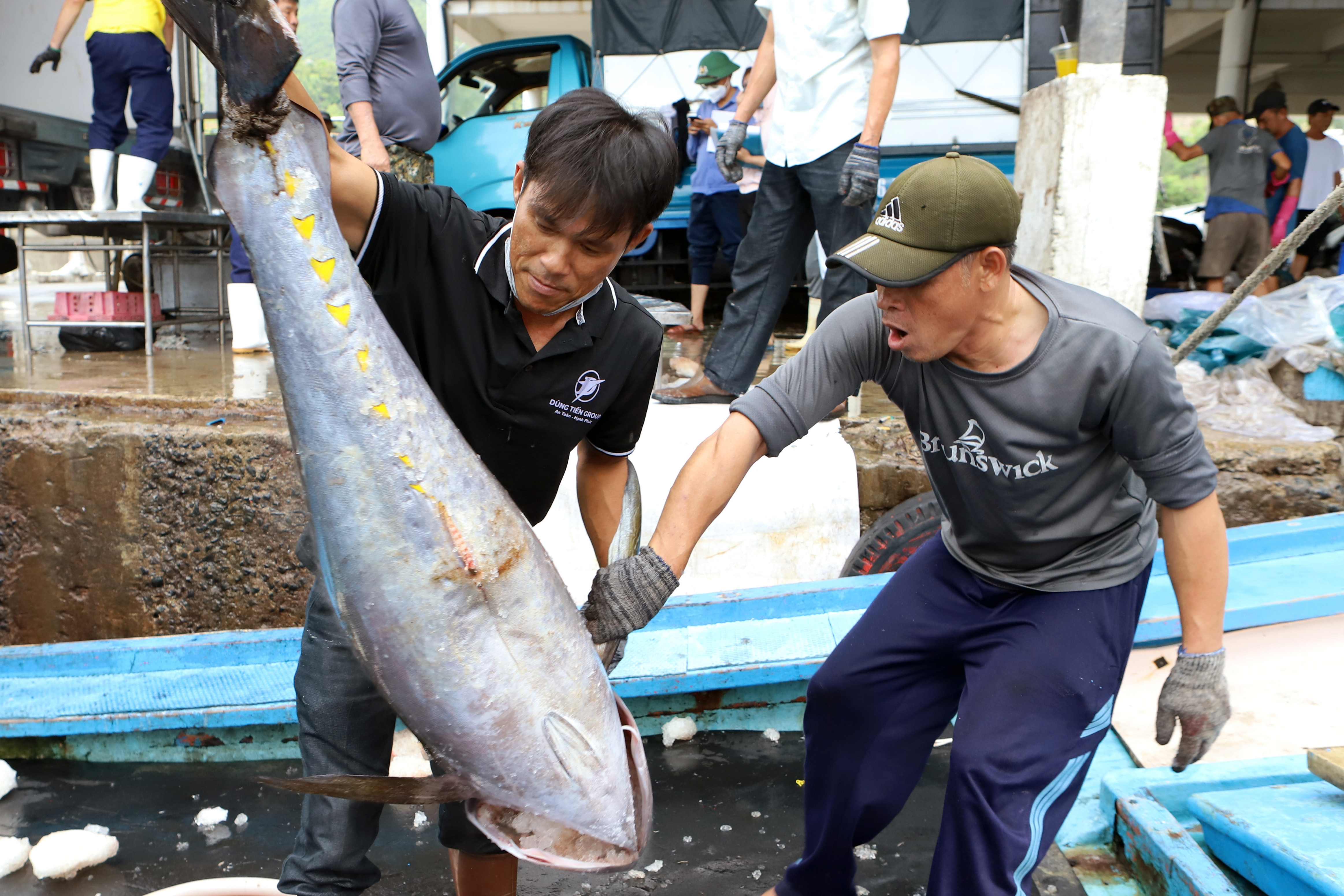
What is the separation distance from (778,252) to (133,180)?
423cm

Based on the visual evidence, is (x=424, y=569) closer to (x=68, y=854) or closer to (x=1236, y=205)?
(x=68, y=854)

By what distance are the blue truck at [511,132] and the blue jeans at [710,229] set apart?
77 cm

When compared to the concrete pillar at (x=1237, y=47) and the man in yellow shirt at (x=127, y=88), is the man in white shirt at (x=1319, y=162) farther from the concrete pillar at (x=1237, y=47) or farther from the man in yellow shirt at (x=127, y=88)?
the man in yellow shirt at (x=127, y=88)

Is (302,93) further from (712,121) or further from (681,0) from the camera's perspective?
(681,0)

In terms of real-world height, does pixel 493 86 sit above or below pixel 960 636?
above

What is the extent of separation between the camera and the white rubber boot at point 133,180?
19.5 feet

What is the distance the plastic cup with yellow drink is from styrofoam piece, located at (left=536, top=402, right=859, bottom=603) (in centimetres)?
235

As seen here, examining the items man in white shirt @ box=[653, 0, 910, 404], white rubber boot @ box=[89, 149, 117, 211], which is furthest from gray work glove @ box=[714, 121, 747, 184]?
white rubber boot @ box=[89, 149, 117, 211]

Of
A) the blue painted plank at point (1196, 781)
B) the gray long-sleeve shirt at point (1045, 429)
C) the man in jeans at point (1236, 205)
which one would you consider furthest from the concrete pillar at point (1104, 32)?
the blue painted plank at point (1196, 781)

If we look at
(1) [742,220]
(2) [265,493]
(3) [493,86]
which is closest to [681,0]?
(3) [493,86]

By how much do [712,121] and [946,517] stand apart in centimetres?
508

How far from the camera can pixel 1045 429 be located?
199 cm

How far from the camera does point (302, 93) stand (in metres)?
1.41

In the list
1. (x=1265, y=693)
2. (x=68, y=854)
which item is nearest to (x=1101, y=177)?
(x=1265, y=693)
